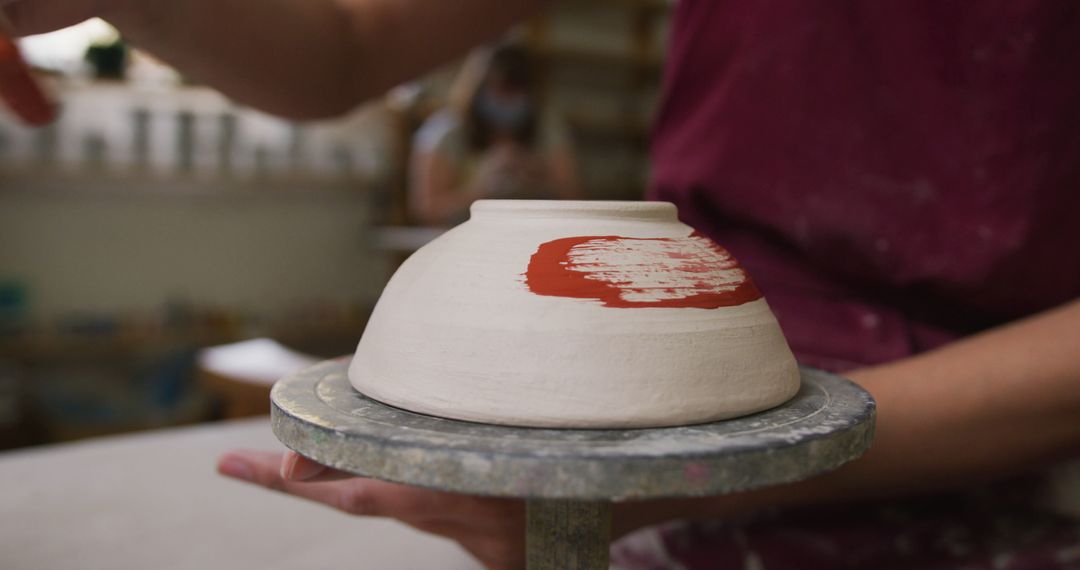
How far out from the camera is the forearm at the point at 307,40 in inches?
28.8

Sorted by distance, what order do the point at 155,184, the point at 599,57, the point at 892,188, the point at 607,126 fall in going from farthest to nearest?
the point at 607,126 < the point at 599,57 < the point at 155,184 < the point at 892,188

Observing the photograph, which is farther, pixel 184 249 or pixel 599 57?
pixel 599 57

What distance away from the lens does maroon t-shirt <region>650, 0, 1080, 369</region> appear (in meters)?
0.76

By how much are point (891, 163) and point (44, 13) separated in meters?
0.75

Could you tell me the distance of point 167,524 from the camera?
920 mm

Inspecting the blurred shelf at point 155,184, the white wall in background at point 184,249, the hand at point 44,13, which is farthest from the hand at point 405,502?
the white wall in background at point 184,249

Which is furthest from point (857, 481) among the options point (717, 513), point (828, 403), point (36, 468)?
point (36, 468)

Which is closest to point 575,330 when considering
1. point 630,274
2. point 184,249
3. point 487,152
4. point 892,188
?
point 630,274

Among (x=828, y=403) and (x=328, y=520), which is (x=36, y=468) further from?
(x=828, y=403)

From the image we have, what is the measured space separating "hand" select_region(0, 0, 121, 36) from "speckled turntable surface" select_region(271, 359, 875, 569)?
32cm

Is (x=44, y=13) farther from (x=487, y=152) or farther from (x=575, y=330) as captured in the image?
(x=487, y=152)

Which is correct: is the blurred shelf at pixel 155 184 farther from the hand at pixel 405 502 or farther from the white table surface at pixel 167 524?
the hand at pixel 405 502

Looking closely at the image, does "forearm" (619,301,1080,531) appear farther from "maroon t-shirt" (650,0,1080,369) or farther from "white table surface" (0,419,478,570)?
"white table surface" (0,419,478,570)

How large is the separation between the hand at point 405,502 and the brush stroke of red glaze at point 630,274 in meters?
0.24
